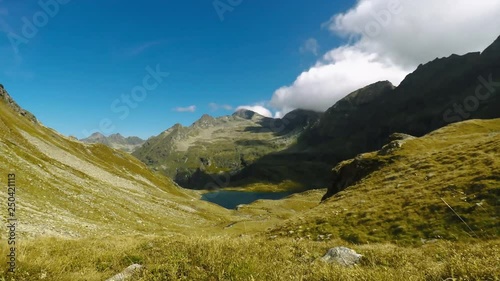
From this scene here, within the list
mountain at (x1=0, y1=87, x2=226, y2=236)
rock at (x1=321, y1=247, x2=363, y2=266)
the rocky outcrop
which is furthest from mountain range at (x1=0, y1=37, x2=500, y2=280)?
the rocky outcrop

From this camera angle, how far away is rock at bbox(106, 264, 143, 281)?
8266 mm

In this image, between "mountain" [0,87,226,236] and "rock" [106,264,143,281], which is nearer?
"rock" [106,264,143,281]

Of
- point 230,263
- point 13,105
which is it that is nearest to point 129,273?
point 230,263

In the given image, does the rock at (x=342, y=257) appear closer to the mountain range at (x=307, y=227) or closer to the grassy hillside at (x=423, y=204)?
the mountain range at (x=307, y=227)

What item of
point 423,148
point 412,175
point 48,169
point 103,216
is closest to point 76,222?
point 103,216

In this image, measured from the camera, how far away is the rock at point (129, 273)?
8266mm

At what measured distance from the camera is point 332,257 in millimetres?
10391

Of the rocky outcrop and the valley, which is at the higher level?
the rocky outcrop

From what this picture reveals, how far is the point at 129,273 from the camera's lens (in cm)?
876

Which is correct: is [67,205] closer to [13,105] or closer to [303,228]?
[303,228]

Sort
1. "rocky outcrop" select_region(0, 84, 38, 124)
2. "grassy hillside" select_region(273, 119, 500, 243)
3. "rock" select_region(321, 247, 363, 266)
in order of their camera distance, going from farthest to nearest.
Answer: "rocky outcrop" select_region(0, 84, 38, 124) < "grassy hillside" select_region(273, 119, 500, 243) < "rock" select_region(321, 247, 363, 266)

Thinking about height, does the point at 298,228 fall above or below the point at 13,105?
below

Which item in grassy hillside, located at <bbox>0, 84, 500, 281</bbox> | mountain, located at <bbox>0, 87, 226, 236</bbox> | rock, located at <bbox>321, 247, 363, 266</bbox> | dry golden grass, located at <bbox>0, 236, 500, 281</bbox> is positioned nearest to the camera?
dry golden grass, located at <bbox>0, 236, 500, 281</bbox>

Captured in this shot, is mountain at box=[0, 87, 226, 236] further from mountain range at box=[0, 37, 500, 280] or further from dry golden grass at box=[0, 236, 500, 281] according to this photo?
dry golden grass at box=[0, 236, 500, 281]
